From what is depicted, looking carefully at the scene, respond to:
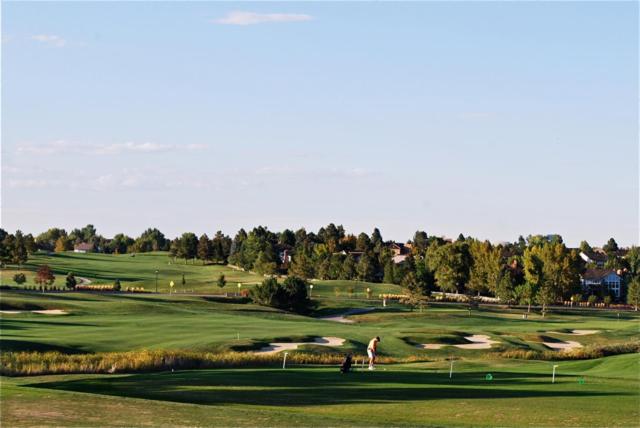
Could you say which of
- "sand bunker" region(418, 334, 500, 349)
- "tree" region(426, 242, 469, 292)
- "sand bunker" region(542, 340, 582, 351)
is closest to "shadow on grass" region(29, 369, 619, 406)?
"sand bunker" region(418, 334, 500, 349)

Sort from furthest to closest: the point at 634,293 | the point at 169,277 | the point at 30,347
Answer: the point at 169,277
the point at 634,293
the point at 30,347

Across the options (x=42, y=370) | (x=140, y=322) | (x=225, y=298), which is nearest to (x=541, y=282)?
(x=225, y=298)

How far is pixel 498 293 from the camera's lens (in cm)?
13100

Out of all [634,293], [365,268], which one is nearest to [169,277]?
[365,268]

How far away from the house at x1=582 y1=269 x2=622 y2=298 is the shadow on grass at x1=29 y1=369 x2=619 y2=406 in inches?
5593

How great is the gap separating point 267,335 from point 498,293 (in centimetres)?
7153

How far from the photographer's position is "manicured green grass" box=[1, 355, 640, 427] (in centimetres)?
2273

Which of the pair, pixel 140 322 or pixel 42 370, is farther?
pixel 140 322

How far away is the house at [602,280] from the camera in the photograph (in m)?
175

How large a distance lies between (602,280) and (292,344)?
411 feet

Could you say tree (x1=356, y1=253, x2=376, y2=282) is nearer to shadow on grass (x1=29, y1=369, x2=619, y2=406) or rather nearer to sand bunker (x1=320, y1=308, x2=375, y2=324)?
sand bunker (x1=320, y1=308, x2=375, y2=324)

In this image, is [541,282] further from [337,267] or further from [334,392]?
[334,392]

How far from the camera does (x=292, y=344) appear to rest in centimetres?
6084

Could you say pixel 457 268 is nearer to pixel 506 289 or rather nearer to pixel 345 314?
pixel 506 289
